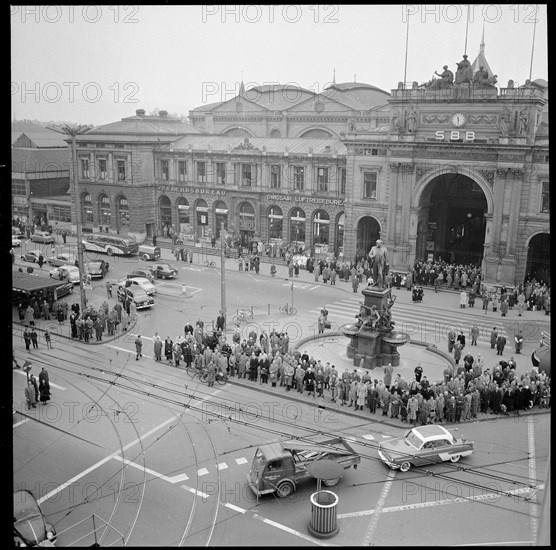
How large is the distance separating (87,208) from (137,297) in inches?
1268

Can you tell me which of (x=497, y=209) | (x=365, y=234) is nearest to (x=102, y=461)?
(x=497, y=209)

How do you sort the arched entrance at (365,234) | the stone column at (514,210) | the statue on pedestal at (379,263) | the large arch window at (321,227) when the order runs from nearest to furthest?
the statue on pedestal at (379,263), the stone column at (514,210), the arched entrance at (365,234), the large arch window at (321,227)

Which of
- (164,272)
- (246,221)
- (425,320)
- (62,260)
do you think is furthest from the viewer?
(246,221)

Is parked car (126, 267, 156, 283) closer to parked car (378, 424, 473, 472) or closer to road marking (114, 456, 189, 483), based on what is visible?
road marking (114, 456, 189, 483)

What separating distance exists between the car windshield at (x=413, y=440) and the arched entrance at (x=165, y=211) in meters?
44.8

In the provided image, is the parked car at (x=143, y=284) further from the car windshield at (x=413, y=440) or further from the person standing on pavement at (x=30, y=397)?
the car windshield at (x=413, y=440)

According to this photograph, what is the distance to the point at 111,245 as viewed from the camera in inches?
2192

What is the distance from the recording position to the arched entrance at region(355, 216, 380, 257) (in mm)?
52188

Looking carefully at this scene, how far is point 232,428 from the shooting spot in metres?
23.2

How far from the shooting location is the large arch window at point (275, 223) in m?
56.7

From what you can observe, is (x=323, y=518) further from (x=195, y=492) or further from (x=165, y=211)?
(x=165, y=211)

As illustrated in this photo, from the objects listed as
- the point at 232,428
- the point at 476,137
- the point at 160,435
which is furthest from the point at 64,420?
the point at 476,137

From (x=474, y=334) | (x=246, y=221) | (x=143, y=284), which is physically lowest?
(x=474, y=334)

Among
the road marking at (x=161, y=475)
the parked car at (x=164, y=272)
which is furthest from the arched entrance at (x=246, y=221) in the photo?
the road marking at (x=161, y=475)
